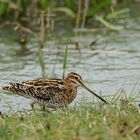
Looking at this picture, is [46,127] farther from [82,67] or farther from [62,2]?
[62,2]

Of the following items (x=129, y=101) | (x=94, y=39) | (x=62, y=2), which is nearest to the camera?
(x=129, y=101)

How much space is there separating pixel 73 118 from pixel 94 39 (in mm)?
5992

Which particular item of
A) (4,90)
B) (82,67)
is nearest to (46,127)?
(4,90)

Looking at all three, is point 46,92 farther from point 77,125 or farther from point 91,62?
point 91,62

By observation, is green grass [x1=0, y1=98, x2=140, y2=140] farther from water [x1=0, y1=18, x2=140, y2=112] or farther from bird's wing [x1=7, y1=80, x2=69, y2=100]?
water [x1=0, y1=18, x2=140, y2=112]

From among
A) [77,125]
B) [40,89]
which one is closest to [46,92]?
[40,89]

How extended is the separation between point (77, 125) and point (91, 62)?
492 centimetres

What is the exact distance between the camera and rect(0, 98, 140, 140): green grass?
5281mm

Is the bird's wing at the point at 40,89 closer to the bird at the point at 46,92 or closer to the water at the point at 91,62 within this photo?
the bird at the point at 46,92

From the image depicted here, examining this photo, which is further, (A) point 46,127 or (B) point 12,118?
(B) point 12,118

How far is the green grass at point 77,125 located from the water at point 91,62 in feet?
6.07

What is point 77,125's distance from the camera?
220 inches

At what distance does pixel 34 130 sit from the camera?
5461mm

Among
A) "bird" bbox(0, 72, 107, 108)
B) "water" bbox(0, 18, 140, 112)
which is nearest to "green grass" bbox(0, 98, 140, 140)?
"bird" bbox(0, 72, 107, 108)
